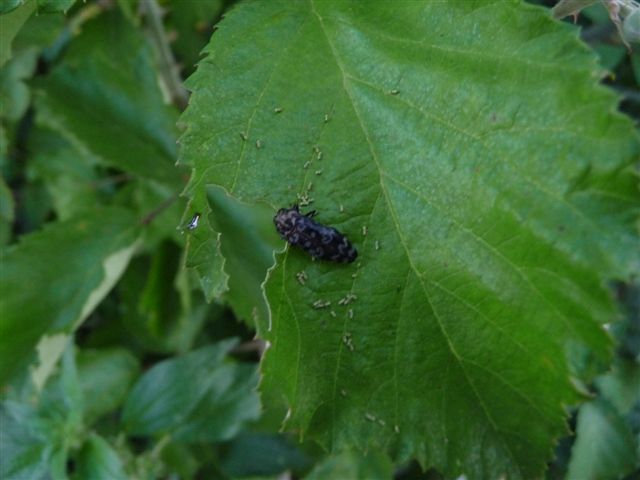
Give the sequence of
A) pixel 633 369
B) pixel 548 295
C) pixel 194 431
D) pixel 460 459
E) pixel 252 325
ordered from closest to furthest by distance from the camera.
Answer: pixel 548 295 < pixel 460 459 < pixel 252 325 < pixel 633 369 < pixel 194 431

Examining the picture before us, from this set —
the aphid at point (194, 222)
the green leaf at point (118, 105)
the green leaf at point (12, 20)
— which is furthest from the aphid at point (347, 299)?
the green leaf at point (118, 105)

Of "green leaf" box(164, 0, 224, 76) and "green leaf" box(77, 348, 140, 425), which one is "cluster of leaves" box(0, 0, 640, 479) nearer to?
"green leaf" box(164, 0, 224, 76)

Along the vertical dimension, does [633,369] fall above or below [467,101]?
below

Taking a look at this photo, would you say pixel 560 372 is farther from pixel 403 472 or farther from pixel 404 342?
pixel 403 472

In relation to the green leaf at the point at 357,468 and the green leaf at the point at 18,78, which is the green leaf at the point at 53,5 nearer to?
the green leaf at the point at 18,78

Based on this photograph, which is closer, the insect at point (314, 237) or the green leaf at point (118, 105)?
the insect at point (314, 237)

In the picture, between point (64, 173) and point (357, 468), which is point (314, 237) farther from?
point (64, 173)

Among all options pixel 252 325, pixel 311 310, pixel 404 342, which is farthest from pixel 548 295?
pixel 252 325
